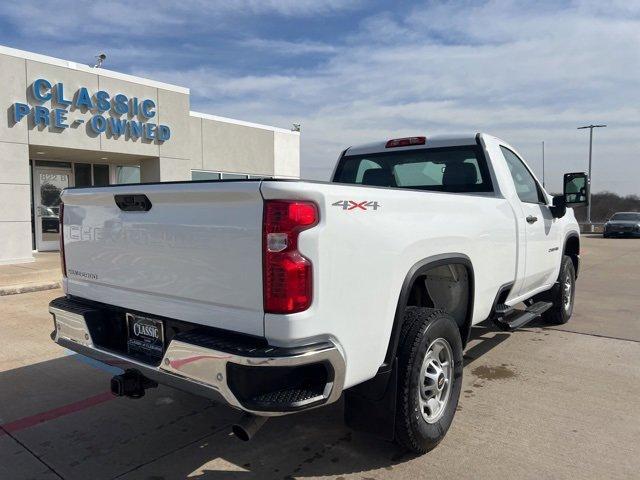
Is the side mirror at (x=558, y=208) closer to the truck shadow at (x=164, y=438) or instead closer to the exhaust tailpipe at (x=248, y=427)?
the truck shadow at (x=164, y=438)

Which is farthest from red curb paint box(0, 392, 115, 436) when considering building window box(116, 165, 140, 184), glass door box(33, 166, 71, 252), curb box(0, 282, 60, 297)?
building window box(116, 165, 140, 184)

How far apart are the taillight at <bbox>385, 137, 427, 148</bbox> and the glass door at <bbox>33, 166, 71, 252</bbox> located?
11640mm

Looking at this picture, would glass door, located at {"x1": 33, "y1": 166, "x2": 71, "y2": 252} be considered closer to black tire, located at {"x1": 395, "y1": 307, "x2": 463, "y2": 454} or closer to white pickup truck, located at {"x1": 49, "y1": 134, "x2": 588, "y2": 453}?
white pickup truck, located at {"x1": 49, "y1": 134, "x2": 588, "y2": 453}

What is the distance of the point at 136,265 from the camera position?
2969 mm

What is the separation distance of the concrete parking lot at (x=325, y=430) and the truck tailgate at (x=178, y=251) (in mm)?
986

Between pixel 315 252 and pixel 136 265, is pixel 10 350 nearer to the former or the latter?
pixel 136 265

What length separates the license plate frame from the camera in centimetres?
290

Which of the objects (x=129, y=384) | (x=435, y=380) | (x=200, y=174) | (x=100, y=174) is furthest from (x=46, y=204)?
(x=435, y=380)

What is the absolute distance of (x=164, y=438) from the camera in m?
3.53

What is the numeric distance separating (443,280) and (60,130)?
11224 millimetres

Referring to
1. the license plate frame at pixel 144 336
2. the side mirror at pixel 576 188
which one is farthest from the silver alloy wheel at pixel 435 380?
the side mirror at pixel 576 188

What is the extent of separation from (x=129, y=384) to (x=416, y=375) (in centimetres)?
162

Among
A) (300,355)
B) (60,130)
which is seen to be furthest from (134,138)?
(300,355)

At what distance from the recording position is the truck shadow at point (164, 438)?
3127mm
